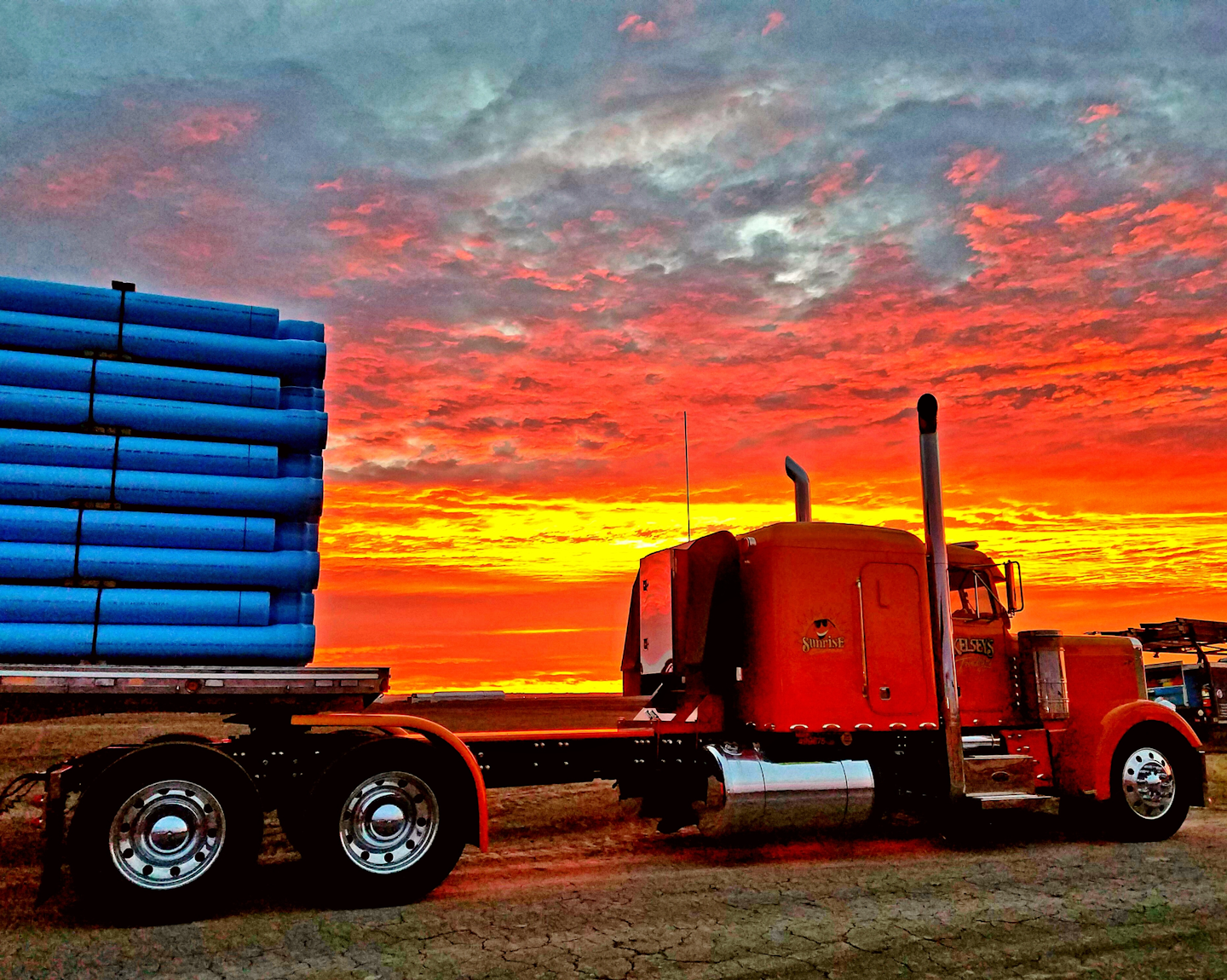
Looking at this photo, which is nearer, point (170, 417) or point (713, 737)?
point (170, 417)

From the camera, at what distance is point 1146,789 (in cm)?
Answer: 1030

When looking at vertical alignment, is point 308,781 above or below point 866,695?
below

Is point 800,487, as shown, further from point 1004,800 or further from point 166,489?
point 166,489

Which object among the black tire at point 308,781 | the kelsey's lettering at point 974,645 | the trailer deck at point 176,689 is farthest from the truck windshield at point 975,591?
the black tire at point 308,781

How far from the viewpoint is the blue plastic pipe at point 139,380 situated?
25.9ft

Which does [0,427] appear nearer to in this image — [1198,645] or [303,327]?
[303,327]

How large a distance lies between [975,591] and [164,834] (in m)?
8.17

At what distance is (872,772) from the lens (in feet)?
31.5

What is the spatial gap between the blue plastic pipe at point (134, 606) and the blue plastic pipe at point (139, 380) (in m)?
1.63

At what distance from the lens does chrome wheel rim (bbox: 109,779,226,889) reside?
699cm

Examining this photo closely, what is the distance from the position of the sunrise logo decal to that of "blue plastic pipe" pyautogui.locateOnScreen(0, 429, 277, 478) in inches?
202

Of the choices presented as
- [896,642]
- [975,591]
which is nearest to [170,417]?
[896,642]

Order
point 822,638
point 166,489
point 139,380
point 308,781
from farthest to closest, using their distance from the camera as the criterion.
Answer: point 822,638
point 139,380
point 166,489
point 308,781

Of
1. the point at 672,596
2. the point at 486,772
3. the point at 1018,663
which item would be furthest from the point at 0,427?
the point at 1018,663
